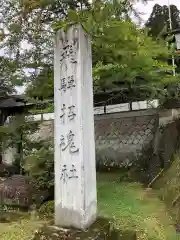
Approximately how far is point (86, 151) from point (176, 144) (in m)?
3.80

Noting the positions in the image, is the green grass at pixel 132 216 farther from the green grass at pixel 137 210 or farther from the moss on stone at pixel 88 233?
the moss on stone at pixel 88 233

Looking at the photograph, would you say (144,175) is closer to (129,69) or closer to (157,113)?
(157,113)

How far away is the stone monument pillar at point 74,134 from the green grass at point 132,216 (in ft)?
2.01

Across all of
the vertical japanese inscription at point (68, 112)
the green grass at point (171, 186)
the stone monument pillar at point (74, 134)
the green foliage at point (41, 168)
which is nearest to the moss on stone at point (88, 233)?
the stone monument pillar at point (74, 134)

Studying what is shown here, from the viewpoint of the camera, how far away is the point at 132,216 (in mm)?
5273

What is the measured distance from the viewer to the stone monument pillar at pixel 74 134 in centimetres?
468

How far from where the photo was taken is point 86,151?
4766mm

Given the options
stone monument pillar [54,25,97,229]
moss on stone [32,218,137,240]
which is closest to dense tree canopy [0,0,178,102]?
stone monument pillar [54,25,97,229]

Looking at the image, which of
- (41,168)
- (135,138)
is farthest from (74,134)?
(135,138)

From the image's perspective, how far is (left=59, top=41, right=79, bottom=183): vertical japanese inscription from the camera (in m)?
4.78

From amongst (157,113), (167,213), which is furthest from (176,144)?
(167,213)

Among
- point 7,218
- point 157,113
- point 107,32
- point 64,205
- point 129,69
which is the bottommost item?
point 7,218

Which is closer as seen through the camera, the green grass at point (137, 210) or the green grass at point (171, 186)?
the green grass at point (137, 210)

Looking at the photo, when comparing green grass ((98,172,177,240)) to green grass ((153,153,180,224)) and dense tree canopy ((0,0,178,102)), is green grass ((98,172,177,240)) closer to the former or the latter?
green grass ((153,153,180,224))
